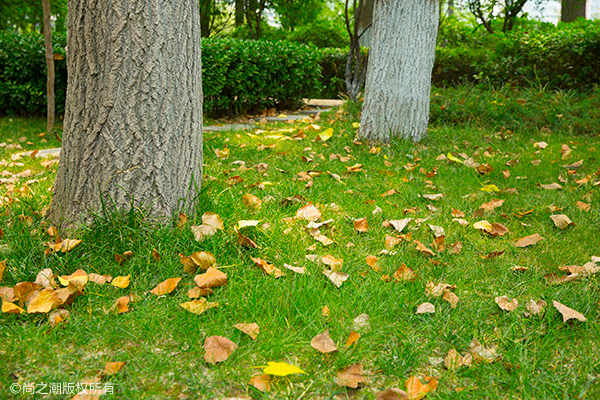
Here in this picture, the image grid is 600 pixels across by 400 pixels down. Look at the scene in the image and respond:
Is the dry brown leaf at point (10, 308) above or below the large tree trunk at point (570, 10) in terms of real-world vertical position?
below

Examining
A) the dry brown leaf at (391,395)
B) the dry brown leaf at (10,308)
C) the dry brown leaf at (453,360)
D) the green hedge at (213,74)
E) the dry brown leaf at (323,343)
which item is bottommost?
the dry brown leaf at (391,395)

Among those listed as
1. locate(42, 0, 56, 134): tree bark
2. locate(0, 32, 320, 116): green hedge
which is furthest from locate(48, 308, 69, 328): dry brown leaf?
locate(0, 32, 320, 116): green hedge

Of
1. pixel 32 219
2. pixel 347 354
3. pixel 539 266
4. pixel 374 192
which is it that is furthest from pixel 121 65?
pixel 539 266

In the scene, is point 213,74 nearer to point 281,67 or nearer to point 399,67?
point 281,67

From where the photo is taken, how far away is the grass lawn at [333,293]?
5.33 feet

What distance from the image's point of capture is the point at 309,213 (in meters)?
2.94

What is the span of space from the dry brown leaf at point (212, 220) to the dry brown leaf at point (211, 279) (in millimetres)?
466

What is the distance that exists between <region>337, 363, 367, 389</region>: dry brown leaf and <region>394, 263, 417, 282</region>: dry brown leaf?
0.71 m

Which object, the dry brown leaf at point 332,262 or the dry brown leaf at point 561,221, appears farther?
the dry brown leaf at point 561,221

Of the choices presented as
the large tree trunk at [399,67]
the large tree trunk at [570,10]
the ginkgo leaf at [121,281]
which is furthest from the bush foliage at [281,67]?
the large tree trunk at [570,10]

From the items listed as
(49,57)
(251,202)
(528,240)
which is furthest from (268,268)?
(49,57)

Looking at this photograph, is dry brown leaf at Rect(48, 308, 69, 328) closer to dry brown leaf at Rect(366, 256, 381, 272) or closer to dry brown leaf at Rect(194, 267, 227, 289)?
dry brown leaf at Rect(194, 267, 227, 289)

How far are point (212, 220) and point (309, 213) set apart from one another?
2.14 ft

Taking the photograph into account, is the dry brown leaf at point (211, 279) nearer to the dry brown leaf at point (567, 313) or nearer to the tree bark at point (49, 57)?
the dry brown leaf at point (567, 313)
